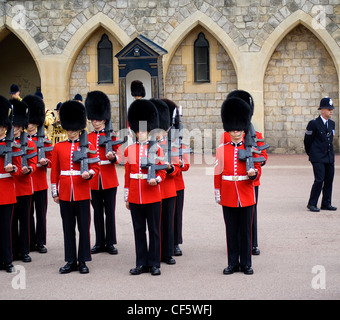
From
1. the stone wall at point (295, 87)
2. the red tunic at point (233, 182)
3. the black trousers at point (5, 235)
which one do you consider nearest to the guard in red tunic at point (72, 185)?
the black trousers at point (5, 235)

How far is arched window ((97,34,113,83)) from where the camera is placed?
567 inches

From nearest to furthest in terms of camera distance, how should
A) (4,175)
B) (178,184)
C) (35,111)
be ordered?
(4,175) < (178,184) < (35,111)

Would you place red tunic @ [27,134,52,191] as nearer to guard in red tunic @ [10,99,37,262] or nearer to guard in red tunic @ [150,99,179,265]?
guard in red tunic @ [10,99,37,262]

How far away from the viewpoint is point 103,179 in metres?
6.11

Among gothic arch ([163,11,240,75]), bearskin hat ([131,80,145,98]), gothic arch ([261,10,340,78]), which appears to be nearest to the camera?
bearskin hat ([131,80,145,98])

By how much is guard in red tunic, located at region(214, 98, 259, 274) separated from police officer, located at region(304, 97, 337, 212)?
2.78 metres

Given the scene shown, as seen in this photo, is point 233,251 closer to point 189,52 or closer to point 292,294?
point 292,294

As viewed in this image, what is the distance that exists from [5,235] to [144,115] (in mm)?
1473

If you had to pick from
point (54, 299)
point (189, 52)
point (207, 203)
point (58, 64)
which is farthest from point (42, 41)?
point (54, 299)

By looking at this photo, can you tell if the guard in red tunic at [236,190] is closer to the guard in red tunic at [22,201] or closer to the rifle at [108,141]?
the rifle at [108,141]

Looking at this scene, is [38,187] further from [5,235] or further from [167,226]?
[167,226]

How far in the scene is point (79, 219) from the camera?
5.40 meters

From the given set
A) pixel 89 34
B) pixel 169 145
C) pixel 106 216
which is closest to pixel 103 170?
pixel 106 216

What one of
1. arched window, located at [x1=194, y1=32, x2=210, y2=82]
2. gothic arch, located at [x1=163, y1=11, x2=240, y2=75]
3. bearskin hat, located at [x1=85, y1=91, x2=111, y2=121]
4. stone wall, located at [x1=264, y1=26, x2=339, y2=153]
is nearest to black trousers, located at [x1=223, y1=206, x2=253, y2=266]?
bearskin hat, located at [x1=85, y1=91, x2=111, y2=121]
